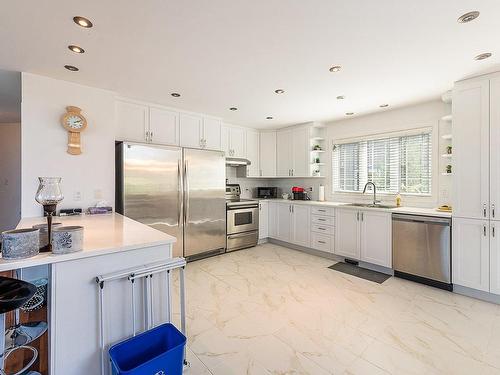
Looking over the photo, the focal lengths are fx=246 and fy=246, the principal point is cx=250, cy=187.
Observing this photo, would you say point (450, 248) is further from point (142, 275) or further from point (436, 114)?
point (142, 275)

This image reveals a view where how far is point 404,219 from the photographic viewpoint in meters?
3.25

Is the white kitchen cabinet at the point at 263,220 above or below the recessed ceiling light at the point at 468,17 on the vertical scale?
below

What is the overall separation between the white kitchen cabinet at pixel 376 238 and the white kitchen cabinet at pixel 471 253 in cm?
72

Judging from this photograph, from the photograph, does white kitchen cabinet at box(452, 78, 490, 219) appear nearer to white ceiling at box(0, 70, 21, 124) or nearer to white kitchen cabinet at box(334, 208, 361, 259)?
white kitchen cabinet at box(334, 208, 361, 259)

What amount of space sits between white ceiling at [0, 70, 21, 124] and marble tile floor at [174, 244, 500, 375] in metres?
3.13

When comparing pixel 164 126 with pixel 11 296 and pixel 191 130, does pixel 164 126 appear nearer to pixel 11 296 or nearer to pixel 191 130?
pixel 191 130

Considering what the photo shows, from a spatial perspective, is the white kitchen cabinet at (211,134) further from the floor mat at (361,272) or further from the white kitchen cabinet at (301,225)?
the floor mat at (361,272)

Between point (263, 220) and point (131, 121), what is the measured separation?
117 inches

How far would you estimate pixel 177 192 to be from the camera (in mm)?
3721

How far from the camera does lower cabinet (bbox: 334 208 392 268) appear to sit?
3443 mm

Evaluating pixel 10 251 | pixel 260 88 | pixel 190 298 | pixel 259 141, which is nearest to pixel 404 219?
pixel 260 88

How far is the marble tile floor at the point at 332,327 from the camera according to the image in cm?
176

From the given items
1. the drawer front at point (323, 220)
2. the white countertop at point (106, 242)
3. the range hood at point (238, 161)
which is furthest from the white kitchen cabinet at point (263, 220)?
the white countertop at point (106, 242)

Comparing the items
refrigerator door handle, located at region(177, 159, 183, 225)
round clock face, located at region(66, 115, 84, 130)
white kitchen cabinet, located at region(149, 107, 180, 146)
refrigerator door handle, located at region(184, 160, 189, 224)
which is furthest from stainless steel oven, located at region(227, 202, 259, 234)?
round clock face, located at region(66, 115, 84, 130)
